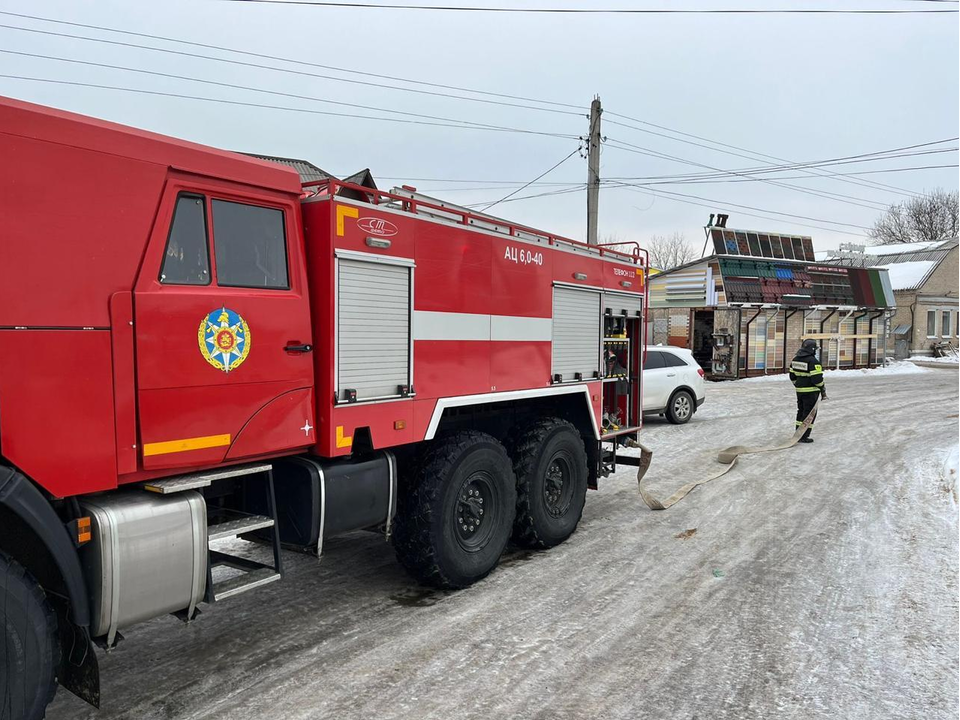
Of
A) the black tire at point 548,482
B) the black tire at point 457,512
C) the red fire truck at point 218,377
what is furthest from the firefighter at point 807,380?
the black tire at point 457,512

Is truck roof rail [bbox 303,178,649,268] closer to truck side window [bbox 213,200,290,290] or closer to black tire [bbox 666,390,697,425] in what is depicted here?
truck side window [bbox 213,200,290,290]

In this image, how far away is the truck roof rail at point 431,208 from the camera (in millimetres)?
4445

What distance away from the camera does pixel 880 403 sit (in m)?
17.8

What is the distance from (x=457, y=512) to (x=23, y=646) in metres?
3.03

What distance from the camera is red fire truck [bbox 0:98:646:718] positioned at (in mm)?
→ 3070

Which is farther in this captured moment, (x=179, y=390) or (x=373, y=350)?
(x=373, y=350)

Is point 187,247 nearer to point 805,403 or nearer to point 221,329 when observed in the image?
point 221,329

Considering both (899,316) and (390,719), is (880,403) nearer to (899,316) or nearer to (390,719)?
(899,316)

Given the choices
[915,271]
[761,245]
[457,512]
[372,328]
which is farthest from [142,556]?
[761,245]

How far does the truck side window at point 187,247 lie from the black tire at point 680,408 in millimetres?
11978

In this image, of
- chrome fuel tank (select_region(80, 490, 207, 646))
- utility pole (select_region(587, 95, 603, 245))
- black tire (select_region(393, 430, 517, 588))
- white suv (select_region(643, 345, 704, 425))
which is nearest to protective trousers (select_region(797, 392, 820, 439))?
white suv (select_region(643, 345, 704, 425))

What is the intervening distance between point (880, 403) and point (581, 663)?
16.8m

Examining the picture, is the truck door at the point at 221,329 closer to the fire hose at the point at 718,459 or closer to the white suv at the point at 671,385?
the fire hose at the point at 718,459

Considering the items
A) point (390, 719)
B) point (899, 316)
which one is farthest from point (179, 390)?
point (899, 316)
